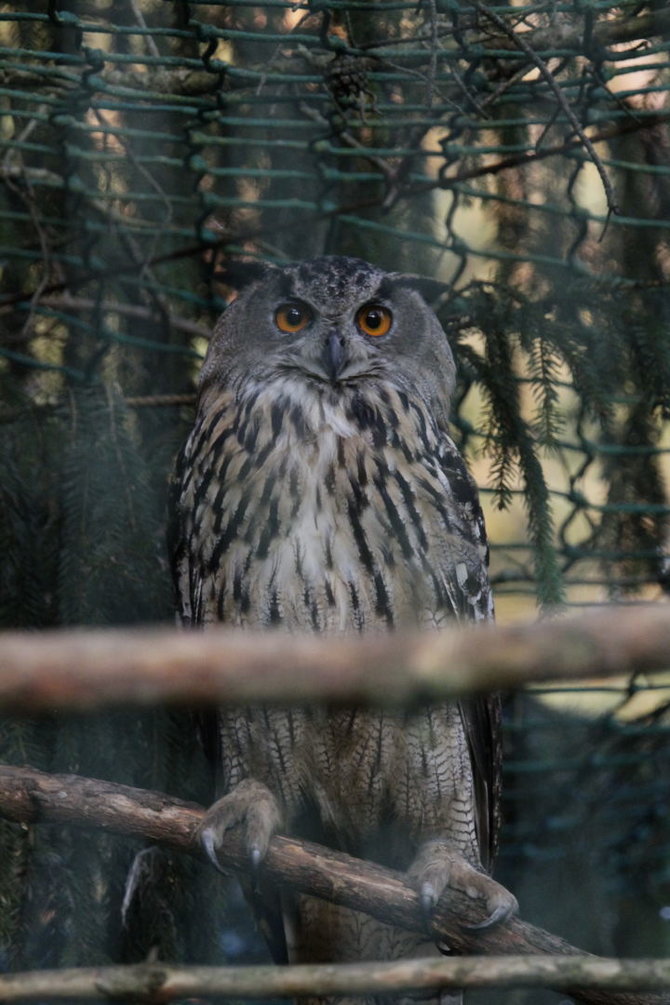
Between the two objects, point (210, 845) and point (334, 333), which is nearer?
point (210, 845)

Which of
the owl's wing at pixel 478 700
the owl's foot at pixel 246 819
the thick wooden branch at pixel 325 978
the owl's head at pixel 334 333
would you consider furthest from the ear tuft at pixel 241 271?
the thick wooden branch at pixel 325 978

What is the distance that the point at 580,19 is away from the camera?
1730mm

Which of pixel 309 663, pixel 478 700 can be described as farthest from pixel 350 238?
pixel 309 663

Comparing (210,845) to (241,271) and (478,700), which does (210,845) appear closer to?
(478,700)

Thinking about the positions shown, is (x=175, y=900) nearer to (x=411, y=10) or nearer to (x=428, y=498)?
(x=428, y=498)

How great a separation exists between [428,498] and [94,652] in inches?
Result: 58.1

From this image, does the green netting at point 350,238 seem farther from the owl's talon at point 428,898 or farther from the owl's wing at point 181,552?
the owl's talon at point 428,898

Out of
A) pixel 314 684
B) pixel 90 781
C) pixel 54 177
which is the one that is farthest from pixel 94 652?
pixel 54 177

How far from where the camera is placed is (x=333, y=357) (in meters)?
1.89

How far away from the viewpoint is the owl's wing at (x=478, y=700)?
1864mm

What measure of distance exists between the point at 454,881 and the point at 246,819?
34 centimetres

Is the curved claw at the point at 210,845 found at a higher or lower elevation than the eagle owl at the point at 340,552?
lower

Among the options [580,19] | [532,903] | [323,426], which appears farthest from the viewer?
[532,903]

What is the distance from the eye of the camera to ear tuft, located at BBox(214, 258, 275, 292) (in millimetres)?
2059
